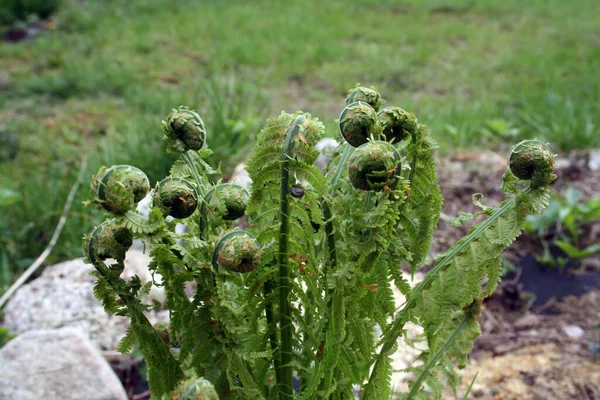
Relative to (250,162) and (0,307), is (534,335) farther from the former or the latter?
(0,307)

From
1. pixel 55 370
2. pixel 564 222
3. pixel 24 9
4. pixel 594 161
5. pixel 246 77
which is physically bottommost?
pixel 55 370

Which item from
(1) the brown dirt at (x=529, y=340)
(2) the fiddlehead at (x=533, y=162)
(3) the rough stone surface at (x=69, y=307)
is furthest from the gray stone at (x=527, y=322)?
(2) the fiddlehead at (x=533, y=162)

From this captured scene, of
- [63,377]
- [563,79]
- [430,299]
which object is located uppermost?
[563,79]

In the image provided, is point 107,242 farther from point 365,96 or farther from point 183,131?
point 365,96

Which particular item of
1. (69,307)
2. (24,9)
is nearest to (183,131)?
(69,307)

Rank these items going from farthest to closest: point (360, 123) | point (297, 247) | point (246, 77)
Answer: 1. point (246, 77)
2. point (297, 247)
3. point (360, 123)

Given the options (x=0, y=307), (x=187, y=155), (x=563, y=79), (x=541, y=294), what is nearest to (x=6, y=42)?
(x=0, y=307)
